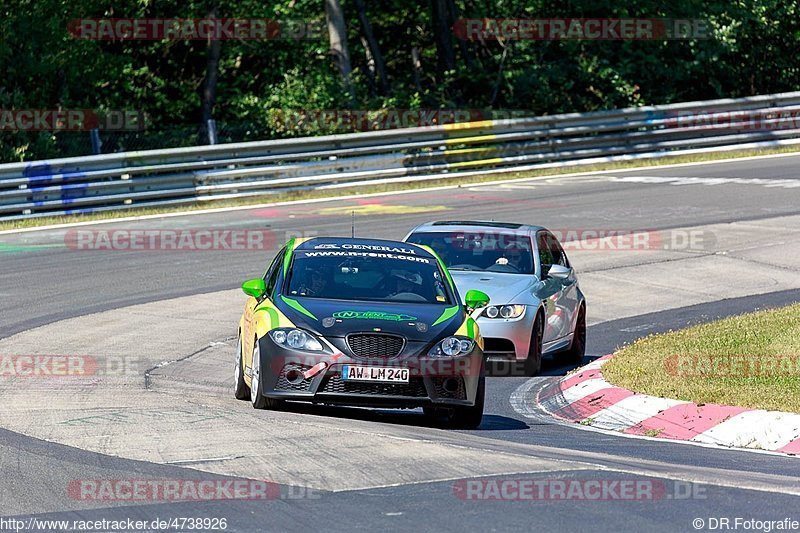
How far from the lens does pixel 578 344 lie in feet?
51.4

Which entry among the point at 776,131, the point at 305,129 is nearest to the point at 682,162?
the point at 776,131

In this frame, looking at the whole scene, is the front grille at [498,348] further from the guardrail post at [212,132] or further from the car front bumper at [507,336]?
the guardrail post at [212,132]

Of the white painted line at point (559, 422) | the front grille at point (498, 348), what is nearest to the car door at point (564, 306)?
the front grille at point (498, 348)

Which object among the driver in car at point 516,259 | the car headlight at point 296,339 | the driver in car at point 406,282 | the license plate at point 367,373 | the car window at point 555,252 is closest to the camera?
the license plate at point 367,373

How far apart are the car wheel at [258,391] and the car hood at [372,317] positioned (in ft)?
1.31

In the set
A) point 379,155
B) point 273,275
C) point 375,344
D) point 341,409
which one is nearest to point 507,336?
point 341,409

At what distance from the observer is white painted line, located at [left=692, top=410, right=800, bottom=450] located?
10.2m

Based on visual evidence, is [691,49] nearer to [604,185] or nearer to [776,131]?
[776,131]

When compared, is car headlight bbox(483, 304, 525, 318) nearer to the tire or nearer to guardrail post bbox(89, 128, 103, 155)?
the tire

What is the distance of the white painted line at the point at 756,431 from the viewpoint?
33.5 ft

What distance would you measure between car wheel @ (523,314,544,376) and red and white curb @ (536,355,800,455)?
0.73m

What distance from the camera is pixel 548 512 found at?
7.44 metres

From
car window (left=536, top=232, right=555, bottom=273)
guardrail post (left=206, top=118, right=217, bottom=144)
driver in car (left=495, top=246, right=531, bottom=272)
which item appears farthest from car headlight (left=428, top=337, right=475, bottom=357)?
guardrail post (left=206, top=118, right=217, bottom=144)

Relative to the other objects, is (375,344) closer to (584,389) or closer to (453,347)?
(453,347)
